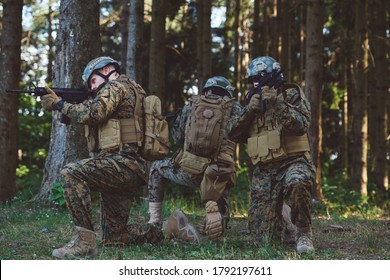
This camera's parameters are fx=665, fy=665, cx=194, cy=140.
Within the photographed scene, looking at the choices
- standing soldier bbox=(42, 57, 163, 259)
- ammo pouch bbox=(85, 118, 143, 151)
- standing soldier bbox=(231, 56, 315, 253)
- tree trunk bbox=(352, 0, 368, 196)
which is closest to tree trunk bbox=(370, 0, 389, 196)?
tree trunk bbox=(352, 0, 368, 196)

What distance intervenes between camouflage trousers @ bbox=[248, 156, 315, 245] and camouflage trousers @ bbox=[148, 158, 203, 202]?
1105 millimetres

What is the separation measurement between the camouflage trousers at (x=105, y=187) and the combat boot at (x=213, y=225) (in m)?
0.86

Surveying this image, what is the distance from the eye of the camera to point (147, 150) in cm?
695

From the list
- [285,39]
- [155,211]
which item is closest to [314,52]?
[155,211]

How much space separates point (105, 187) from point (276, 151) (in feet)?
6.04

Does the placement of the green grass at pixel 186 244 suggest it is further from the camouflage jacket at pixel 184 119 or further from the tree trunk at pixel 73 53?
the camouflage jacket at pixel 184 119

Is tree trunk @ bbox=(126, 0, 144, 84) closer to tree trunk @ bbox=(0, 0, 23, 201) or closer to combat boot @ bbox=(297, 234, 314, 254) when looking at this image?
tree trunk @ bbox=(0, 0, 23, 201)

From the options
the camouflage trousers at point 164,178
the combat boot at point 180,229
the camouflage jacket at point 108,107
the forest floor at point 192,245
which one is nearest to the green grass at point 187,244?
the forest floor at point 192,245

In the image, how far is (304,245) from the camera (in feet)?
22.0

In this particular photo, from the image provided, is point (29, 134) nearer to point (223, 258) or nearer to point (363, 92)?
point (363, 92)

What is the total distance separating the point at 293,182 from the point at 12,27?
734 centimetres

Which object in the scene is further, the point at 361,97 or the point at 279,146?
the point at 361,97

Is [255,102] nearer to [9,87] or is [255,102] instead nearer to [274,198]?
[274,198]

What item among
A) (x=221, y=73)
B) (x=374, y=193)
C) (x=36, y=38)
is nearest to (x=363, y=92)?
(x=374, y=193)
